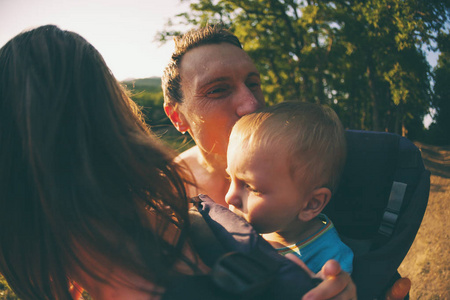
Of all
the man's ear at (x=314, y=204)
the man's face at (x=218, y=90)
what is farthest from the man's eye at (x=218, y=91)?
the man's ear at (x=314, y=204)

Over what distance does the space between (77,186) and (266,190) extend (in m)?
0.88

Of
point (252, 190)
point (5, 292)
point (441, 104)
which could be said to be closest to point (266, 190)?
point (252, 190)

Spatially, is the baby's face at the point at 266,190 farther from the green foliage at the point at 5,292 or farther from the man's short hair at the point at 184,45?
the green foliage at the point at 5,292

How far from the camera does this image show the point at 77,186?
1.09m

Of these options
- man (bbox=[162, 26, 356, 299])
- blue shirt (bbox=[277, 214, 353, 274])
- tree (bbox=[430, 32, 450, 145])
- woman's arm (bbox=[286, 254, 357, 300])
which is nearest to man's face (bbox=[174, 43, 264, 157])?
man (bbox=[162, 26, 356, 299])

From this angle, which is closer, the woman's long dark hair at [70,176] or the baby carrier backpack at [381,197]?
the woman's long dark hair at [70,176]

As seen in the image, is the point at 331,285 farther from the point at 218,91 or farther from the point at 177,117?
the point at 177,117

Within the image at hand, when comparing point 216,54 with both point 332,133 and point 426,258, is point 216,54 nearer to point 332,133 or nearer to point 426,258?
point 332,133

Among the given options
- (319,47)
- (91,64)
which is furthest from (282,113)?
(319,47)

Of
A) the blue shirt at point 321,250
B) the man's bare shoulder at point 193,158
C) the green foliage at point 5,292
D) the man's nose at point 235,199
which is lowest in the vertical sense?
the green foliage at point 5,292

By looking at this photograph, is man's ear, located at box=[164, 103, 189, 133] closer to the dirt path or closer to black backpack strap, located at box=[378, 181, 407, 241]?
black backpack strap, located at box=[378, 181, 407, 241]

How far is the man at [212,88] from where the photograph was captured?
2648mm

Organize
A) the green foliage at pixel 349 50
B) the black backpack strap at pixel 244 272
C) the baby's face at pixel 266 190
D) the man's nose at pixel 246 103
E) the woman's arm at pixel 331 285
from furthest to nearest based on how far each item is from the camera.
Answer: the green foliage at pixel 349 50 < the man's nose at pixel 246 103 < the baby's face at pixel 266 190 < the woman's arm at pixel 331 285 < the black backpack strap at pixel 244 272

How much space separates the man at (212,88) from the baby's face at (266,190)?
948 millimetres
